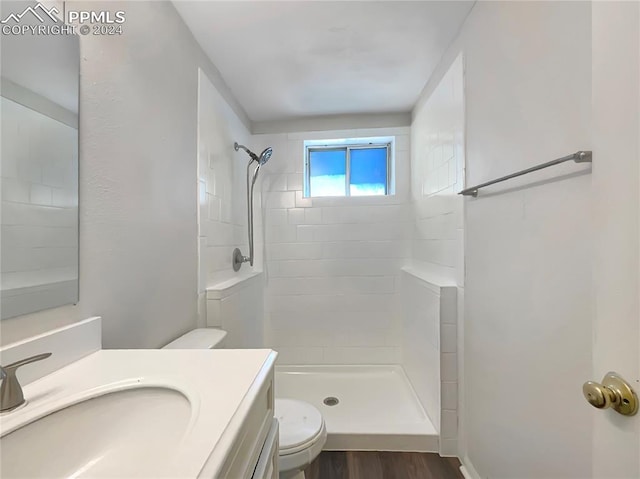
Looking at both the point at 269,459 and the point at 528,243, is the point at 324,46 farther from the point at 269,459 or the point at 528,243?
the point at 269,459

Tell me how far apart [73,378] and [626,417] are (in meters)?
1.07

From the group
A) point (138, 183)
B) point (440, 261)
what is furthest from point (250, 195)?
point (440, 261)

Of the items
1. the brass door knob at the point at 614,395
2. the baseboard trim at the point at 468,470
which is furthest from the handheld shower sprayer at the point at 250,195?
the brass door knob at the point at 614,395

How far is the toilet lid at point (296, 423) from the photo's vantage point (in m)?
1.22

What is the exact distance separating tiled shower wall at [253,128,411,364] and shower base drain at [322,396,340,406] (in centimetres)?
43

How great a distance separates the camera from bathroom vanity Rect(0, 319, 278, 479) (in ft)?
1.69

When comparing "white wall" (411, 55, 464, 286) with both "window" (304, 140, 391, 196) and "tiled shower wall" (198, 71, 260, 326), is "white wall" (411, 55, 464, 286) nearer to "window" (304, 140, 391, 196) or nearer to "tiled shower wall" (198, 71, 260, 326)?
"window" (304, 140, 391, 196)

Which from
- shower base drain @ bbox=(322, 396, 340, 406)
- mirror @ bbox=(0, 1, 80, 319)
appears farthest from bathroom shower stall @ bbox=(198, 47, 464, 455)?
mirror @ bbox=(0, 1, 80, 319)

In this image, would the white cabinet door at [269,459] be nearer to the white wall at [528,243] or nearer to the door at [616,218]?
the door at [616,218]

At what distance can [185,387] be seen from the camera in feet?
2.17

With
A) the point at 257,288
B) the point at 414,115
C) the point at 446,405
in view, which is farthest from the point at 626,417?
the point at 414,115

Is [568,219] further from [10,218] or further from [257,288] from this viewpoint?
[257,288]

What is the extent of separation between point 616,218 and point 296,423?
132 cm

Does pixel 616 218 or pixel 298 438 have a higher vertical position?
pixel 616 218
